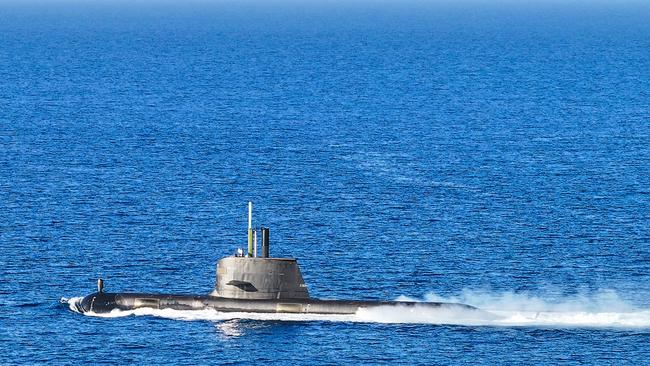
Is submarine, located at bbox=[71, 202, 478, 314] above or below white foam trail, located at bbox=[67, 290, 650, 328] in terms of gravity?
above

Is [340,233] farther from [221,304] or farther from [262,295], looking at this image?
[221,304]

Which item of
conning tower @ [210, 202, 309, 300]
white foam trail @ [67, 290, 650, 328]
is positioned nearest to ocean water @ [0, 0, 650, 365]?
white foam trail @ [67, 290, 650, 328]

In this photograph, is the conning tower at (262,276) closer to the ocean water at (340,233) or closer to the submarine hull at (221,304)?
the submarine hull at (221,304)

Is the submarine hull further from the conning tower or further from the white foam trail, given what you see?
the conning tower

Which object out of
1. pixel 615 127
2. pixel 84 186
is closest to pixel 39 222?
pixel 84 186

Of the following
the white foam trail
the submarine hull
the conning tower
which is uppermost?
the conning tower

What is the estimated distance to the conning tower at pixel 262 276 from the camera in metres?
102

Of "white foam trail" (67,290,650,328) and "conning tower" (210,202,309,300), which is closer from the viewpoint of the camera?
"white foam trail" (67,290,650,328)

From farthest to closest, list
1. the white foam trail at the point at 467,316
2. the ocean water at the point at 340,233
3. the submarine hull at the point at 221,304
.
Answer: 1. the submarine hull at the point at 221,304
2. the white foam trail at the point at 467,316
3. the ocean water at the point at 340,233

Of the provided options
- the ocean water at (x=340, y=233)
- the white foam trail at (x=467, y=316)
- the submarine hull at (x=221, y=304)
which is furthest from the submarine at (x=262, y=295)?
the ocean water at (x=340, y=233)

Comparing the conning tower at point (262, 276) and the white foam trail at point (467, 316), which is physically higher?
the conning tower at point (262, 276)

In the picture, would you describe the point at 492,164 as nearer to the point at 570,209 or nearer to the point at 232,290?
the point at 570,209

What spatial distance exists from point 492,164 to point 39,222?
4935 centimetres

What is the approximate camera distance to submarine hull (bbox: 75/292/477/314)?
102500 millimetres
